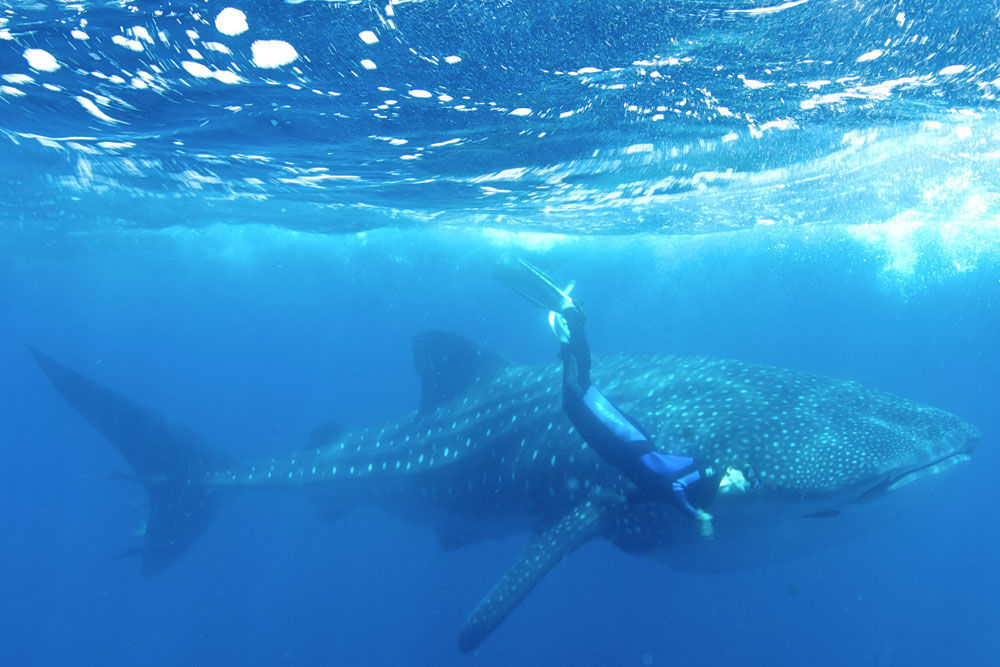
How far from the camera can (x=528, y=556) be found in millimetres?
6262

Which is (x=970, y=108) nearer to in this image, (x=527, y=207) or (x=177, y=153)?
(x=527, y=207)

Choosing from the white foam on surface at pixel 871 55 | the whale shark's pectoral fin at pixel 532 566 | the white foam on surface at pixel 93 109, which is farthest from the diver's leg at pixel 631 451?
the white foam on surface at pixel 93 109

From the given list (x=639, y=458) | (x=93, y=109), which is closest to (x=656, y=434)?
(x=639, y=458)

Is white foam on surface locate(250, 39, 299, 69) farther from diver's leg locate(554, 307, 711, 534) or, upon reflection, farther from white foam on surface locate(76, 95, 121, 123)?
diver's leg locate(554, 307, 711, 534)

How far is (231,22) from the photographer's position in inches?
234

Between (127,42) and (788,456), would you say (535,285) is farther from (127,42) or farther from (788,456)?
(127,42)

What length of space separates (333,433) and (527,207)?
11.0 meters

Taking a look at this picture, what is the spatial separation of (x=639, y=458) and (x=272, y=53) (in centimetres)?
584

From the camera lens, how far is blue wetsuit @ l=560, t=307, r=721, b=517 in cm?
505

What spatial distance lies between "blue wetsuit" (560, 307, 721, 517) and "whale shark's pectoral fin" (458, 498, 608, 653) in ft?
2.45

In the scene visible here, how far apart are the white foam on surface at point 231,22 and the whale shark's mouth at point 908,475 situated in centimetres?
705

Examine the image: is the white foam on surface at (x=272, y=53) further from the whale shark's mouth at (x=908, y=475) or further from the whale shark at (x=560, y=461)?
the whale shark's mouth at (x=908, y=475)

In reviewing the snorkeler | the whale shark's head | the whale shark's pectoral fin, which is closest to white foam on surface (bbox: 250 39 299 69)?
the snorkeler

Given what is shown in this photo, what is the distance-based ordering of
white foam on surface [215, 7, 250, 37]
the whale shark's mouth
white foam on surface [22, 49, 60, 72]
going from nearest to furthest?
1. the whale shark's mouth
2. white foam on surface [215, 7, 250, 37]
3. white foam on surface [22, 49, 60, 72]
